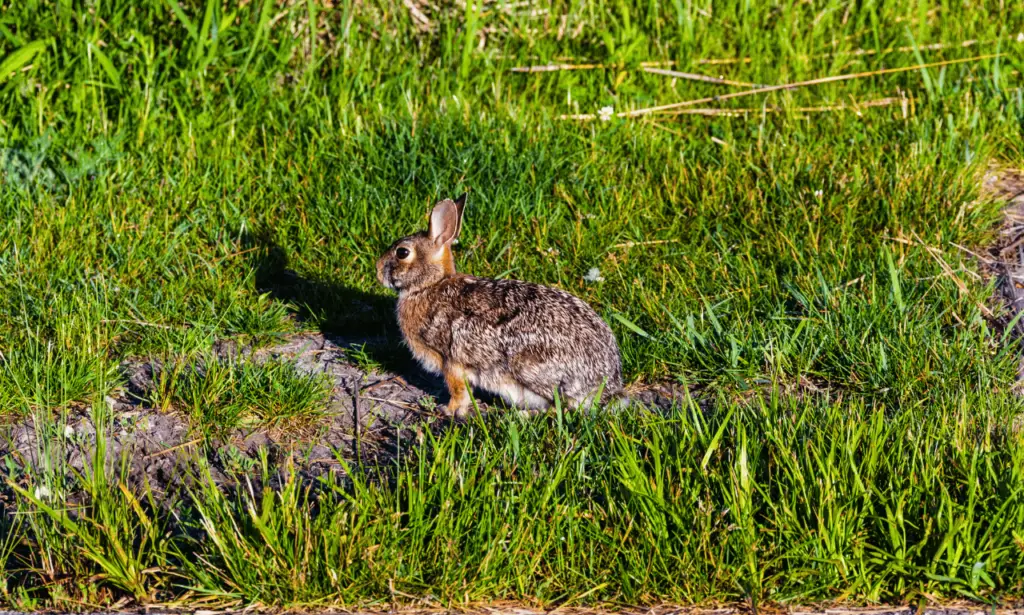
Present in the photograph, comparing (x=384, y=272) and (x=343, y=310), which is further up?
(x=384, y=272)

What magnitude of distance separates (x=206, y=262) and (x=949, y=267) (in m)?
3.68

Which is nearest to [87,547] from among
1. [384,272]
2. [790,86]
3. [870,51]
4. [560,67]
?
[384,272]

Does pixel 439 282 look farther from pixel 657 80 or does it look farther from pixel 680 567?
pixel 657 80

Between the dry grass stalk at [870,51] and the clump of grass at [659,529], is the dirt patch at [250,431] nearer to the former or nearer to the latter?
the clump of grass at [659,529]

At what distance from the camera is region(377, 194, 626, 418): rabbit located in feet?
16.6

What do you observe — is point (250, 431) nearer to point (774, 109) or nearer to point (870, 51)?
point (774, 109)

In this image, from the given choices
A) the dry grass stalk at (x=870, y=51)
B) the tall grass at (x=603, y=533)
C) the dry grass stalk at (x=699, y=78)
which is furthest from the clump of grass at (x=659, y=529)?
the dry grass stalk at (x=870, y=51)

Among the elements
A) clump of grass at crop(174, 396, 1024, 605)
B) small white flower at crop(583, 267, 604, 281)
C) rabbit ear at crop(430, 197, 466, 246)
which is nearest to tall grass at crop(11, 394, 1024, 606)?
clump of grass at crop(174, 396, 1024, 605)

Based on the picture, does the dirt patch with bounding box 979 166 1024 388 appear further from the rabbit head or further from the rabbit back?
the rabbit head

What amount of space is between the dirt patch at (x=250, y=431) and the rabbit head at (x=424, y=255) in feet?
1.50

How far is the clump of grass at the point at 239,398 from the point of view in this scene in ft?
16.3

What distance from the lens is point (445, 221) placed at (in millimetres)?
5496

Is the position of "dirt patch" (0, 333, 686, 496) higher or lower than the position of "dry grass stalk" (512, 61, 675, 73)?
lower

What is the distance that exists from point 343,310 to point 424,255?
0.68 m
